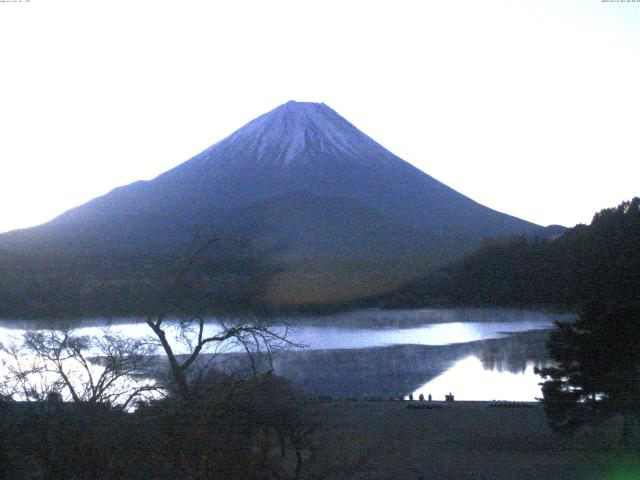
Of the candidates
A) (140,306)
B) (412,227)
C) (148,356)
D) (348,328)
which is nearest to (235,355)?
(148,356)

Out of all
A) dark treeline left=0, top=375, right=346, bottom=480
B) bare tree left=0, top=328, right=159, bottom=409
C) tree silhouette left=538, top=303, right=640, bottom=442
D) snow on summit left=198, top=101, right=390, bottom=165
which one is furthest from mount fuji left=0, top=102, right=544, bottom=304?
tree silhouette left=538, top=303, right=640, bottom=442

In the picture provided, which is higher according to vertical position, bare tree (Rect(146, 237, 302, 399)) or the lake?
bare tree (Rect(146, 237, 302, 399))

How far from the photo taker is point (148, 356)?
6.34 metres

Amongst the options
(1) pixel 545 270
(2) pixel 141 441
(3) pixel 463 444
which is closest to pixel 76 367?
(2) pixel 141 441

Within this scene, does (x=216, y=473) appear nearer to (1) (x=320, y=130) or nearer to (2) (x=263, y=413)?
(2) (x=263, y=413)

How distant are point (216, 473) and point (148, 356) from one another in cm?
160

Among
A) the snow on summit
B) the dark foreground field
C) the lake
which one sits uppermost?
the snow on summit

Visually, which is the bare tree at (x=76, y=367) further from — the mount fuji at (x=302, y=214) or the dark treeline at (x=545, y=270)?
the dark treeline at (x=545, y=270)

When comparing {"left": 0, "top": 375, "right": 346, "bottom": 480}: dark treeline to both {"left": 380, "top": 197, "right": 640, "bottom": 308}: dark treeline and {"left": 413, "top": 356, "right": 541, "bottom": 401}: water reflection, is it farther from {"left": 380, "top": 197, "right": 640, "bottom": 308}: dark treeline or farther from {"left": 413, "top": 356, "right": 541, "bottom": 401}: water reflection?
{"left": 380, "top": 197, "right": 640, "bottom": 308}: dark treeline

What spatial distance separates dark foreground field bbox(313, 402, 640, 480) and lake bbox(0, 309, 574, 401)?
116cm

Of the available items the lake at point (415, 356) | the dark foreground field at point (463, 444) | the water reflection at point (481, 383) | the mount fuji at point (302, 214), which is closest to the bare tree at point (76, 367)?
the dark foreground field at point (463, 444)

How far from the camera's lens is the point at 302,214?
73.8 feet

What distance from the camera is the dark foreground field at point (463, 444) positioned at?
22.6ft

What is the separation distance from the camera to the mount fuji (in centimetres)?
1276
